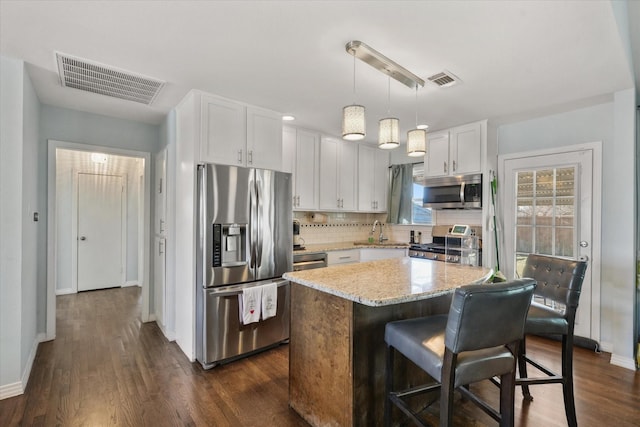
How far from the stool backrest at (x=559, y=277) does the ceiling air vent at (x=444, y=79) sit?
5.05 ft

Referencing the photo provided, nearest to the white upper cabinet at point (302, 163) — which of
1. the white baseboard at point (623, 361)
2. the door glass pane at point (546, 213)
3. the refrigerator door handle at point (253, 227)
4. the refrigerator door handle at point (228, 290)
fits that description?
the refrigerator door handle at point (253, 227)

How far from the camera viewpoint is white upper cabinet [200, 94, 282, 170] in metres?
2.92

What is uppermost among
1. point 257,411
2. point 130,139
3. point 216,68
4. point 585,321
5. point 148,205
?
point 216,68

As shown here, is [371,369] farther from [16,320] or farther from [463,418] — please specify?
[16,320]

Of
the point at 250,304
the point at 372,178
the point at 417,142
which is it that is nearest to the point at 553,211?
the point at 417,142

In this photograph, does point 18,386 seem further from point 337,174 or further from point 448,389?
point 337,174

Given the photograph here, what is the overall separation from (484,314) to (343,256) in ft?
9.35

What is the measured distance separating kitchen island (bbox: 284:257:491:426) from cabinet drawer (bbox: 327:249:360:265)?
1.80 m

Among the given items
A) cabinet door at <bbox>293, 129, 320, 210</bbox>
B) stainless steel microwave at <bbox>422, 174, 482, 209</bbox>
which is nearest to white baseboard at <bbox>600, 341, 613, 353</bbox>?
stainless steel microwave at <bbox>422, 174, 482, 209</bbox>

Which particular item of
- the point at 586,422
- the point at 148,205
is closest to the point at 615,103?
the point at 586,422

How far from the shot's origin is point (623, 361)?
280 cm

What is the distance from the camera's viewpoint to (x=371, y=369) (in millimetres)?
1774

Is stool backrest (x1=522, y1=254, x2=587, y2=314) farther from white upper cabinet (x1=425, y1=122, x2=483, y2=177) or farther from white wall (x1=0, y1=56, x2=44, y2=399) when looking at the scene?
A: white wall (x1=0, y1=56, x2=44, y2=399)

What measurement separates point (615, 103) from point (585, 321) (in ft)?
7.07
